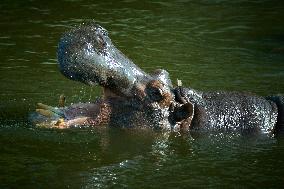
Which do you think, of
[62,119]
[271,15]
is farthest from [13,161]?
[271,15]

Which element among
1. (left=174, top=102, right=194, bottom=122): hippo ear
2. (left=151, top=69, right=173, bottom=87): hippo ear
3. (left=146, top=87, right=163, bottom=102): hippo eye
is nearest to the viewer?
(left=174, top=102, right=194, bottom=122): hippo ear

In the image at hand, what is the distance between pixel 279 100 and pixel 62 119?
8.34 ft

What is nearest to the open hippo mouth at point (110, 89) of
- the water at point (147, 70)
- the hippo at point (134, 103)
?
the hippo at point (134, 103)

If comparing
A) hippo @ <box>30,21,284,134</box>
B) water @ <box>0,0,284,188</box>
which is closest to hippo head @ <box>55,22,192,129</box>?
hippo @ <box>30,21,284,134</box>

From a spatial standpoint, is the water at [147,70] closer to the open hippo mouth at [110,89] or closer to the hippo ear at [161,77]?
the open hippo mouth at [110,89]

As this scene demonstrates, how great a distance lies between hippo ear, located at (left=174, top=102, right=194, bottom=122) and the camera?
816 cm

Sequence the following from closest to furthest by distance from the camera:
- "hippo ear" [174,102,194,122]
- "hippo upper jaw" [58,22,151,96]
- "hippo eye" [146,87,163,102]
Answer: "hippo upper jaw" [58,22,151,96]
"hippo ear" [174,102,194,122]
"hippo eye" [146,87,163,102]

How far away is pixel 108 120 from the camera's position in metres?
8.41

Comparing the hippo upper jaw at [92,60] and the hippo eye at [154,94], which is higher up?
the hippo upper jaw at [92,60]

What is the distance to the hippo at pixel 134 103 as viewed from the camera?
7.94m

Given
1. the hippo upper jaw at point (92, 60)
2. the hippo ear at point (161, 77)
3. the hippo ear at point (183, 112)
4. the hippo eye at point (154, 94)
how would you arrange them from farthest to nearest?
the hippo ear at point (161, 77) → the hippo eye at point (154, 94) → the hippo ear at point (183, 112) → the hippo upper jaw at point (92, 60)

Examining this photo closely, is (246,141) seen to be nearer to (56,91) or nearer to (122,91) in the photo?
(122,91)

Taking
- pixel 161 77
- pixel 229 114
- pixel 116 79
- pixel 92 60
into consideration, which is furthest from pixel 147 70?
pixel 92 60

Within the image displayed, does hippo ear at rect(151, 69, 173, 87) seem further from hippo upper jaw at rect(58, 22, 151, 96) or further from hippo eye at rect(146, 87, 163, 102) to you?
hippo upper jaw at rect(58, 22, 151, 96)
